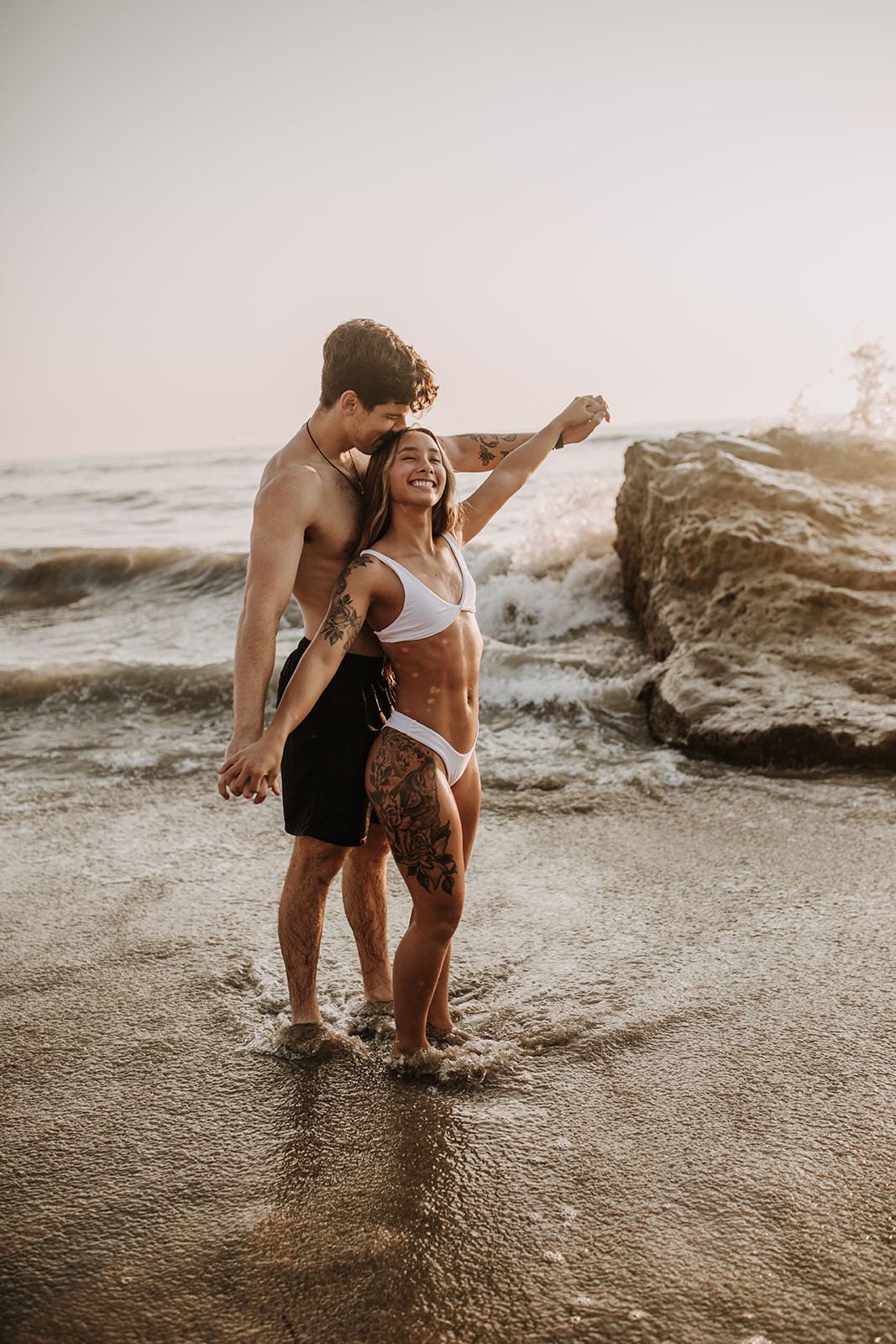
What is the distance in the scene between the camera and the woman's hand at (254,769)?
2.38 meters

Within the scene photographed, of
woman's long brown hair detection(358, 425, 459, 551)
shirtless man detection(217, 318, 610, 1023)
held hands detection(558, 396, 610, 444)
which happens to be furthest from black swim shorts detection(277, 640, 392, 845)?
held hands detection(558, 396, 610, 444)

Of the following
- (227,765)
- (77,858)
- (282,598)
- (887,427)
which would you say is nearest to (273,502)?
(282,598)

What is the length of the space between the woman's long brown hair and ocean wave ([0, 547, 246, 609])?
10.2m

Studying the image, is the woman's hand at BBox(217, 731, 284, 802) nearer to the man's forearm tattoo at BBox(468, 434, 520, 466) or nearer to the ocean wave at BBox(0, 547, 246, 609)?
the man's forearm tattoo at BBox(468, 434, 520, 466)

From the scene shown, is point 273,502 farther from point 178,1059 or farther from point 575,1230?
point 575,1230

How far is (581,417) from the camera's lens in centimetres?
Result: 327

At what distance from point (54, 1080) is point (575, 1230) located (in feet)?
5.19

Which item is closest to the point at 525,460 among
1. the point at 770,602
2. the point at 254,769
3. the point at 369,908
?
the point at 254,769

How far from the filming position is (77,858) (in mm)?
4453

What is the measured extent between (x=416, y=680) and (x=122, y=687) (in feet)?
18.4

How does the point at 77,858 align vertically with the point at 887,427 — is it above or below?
below

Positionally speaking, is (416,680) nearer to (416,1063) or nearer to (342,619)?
(342,619)

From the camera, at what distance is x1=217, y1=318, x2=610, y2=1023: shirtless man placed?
2.60 m

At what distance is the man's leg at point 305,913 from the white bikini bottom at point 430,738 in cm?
46
